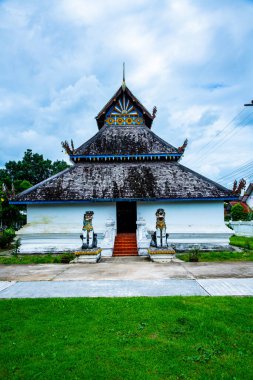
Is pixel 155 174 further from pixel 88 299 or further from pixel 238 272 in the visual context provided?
pixel 88 299

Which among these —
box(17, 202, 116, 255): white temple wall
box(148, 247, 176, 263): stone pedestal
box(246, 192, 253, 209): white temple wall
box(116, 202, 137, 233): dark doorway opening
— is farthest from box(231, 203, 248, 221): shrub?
box(148, 247, 176, 263): stone pedestal

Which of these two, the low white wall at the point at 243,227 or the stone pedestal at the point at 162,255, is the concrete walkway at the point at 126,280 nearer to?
the stone pedestal at the point at 162,255

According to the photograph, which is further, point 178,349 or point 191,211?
point 191,211

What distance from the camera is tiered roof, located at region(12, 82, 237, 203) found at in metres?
16.2

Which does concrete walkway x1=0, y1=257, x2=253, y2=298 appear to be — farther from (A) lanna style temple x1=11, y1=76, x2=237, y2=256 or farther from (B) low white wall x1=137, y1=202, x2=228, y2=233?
(B) low white wall x1=137, y1=202, x2=228, y2=233

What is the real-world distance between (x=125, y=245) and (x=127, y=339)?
11.7 metres

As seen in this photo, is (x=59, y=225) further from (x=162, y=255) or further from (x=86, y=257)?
(x=162, y=255)

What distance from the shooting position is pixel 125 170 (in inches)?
716

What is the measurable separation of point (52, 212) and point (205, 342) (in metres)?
14.0

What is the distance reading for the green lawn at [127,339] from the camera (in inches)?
132

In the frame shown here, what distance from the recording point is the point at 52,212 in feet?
55.2

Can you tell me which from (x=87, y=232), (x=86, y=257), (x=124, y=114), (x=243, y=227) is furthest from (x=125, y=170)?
(x=243, y=227)

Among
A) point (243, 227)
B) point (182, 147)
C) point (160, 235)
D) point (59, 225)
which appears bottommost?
point (243, 227)

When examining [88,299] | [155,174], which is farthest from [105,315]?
[155,174]
